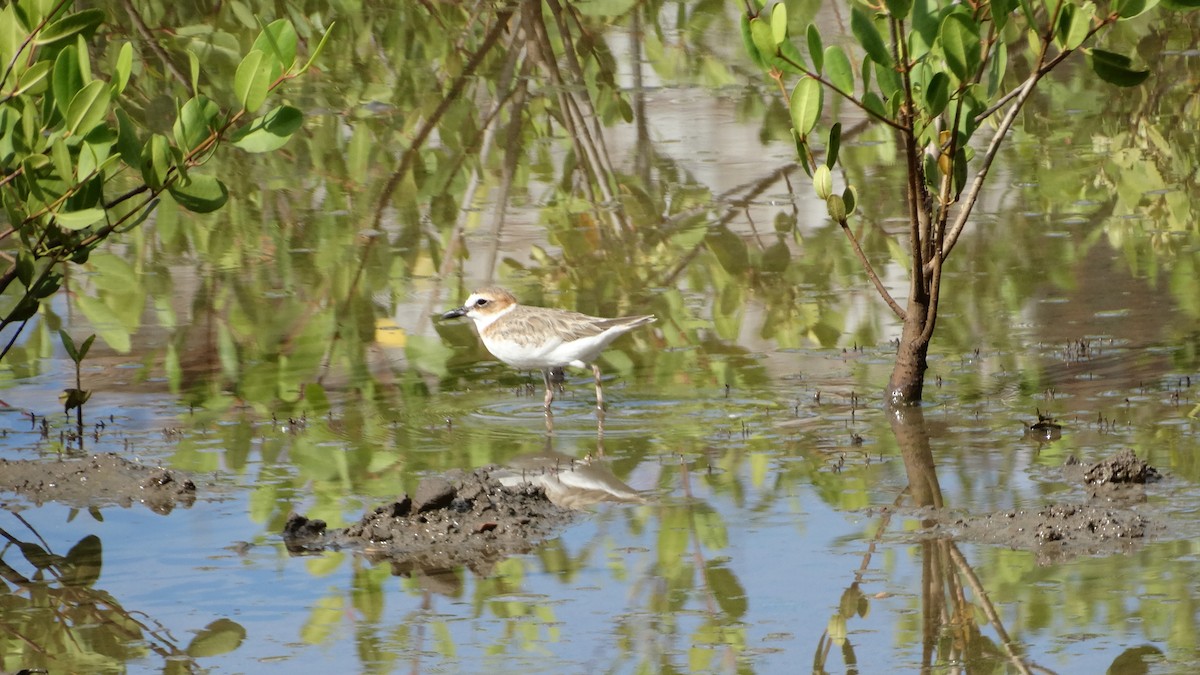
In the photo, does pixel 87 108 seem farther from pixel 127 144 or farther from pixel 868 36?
pixel 868 36

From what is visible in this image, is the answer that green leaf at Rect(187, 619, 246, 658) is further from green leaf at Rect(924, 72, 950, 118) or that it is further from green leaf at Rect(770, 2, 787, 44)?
green leaf at Rect(924, 72, 950, 118)

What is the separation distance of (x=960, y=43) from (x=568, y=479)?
232cm

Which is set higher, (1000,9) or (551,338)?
(1000,9)

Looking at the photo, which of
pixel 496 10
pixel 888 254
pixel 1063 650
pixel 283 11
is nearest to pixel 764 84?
pixel 496 10

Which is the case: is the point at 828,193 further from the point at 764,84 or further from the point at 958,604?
the point at 764,84

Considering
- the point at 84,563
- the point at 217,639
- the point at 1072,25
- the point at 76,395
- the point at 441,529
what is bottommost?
the point at 217,639

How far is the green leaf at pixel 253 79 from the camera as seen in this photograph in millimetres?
6219

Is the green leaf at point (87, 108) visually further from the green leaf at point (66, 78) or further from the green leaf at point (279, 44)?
the green leaf at point (279, 44)

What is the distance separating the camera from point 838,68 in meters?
6.89

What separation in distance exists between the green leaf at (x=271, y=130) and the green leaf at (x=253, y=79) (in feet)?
0.26

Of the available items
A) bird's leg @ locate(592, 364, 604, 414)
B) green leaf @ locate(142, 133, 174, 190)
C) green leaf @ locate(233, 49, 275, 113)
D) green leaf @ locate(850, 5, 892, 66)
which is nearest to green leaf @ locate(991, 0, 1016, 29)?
green leaf @ locate(850, 5, 892, 66)

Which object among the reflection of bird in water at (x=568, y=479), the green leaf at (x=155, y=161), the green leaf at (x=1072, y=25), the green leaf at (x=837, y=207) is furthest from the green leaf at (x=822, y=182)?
the green leaf at (x=155, y=161)

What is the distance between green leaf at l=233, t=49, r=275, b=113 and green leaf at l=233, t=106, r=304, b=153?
78 millimetres

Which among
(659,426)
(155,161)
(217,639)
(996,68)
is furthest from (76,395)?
(996,68)
